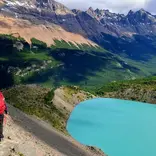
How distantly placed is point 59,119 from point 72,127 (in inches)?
202

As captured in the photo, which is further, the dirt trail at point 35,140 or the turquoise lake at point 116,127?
the turquoise lake at point 116,127

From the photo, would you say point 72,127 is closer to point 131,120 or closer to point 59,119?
point 59,119

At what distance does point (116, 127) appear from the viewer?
12662cm

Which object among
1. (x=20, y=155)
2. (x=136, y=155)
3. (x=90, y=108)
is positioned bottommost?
(x=90, y=108)

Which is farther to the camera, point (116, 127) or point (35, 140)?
point (116, 127)

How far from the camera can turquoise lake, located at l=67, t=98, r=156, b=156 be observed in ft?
324

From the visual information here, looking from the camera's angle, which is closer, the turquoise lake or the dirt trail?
the dirt trail

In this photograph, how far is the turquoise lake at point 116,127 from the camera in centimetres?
9875

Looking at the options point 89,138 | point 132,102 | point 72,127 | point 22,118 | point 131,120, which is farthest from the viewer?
point 132,102

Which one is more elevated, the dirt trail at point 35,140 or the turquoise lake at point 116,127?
the dirt trail at point 35,140

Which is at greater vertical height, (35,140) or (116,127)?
(35,140)

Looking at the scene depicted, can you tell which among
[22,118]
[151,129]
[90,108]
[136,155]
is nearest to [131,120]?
[151,129]

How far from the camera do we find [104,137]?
110688 millimetres

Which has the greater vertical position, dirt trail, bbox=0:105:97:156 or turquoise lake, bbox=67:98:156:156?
dirt trail, bbox=0:105:97:156
